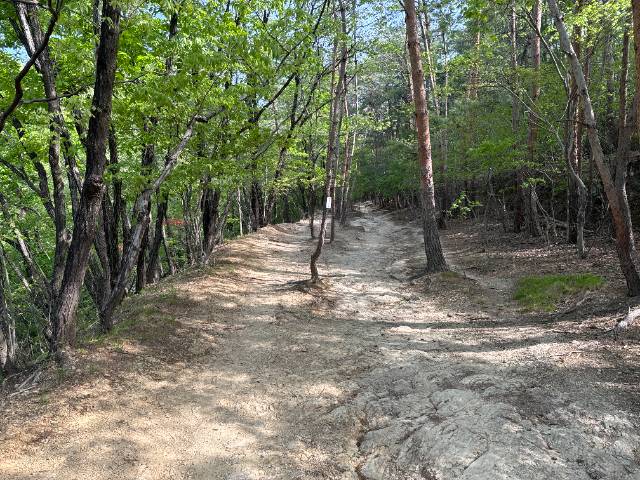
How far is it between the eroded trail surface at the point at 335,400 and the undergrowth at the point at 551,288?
37 centimetres

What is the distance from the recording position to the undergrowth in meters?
7.80

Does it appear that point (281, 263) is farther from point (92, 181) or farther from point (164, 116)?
point (92, 181)

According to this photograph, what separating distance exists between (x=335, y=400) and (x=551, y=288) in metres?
5.30

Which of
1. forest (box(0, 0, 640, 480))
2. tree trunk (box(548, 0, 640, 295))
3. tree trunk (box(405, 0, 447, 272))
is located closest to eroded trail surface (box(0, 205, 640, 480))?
forest (box(0, 0, 640, 480))

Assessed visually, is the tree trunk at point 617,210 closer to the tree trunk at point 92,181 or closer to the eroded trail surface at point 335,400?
the eroded trail surface at point 335,400

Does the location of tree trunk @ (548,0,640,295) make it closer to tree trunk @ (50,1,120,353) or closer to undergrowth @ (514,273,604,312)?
undergrowth @ (514,273,604,312)

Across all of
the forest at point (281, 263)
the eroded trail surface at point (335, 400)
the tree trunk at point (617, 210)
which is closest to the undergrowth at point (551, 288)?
the forest at point (281, 263)

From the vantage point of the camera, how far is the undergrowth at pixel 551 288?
307 inches

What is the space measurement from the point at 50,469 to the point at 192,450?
1195 mm

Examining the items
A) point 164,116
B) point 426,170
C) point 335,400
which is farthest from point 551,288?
point 164,116

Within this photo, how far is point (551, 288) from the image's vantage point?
8297 mm

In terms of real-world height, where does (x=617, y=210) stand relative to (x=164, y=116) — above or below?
below

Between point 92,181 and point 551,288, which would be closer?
point 92,181

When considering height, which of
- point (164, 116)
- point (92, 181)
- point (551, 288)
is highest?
point (164, 116)
